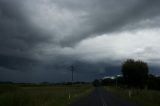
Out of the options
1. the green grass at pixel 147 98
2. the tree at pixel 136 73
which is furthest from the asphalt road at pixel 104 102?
the tree at pixel 136 73

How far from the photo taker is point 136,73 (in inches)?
3767

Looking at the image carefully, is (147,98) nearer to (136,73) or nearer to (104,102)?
(104,102)

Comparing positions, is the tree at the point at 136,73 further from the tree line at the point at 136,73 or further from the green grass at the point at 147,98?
the green grass at the point at 147,98

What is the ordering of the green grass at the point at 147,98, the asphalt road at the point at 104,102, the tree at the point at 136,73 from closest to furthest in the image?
the asphalt road at the point at 104,102 < the green grass at the point at 147,98 < the tree at the point at 136,73

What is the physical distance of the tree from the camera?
95188 millimetres

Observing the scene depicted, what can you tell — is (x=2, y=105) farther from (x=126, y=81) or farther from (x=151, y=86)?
(x=151, y=86)

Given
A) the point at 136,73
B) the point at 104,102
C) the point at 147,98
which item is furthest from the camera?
the point at 136,73

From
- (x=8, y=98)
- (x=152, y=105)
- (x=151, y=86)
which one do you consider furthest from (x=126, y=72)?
(x=8, y=98)

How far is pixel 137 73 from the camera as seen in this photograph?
95.6m

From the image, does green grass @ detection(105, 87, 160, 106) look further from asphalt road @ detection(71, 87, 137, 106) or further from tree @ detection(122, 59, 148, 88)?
tree @ detection(122, 59, 148, 88)

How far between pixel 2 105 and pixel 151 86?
8868cm

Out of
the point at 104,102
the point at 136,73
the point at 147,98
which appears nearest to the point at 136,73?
the point at 136,73

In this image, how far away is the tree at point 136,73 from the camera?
95.2 meters

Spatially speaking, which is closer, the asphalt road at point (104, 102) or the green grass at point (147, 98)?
the asphalt road at point (104, 102)
